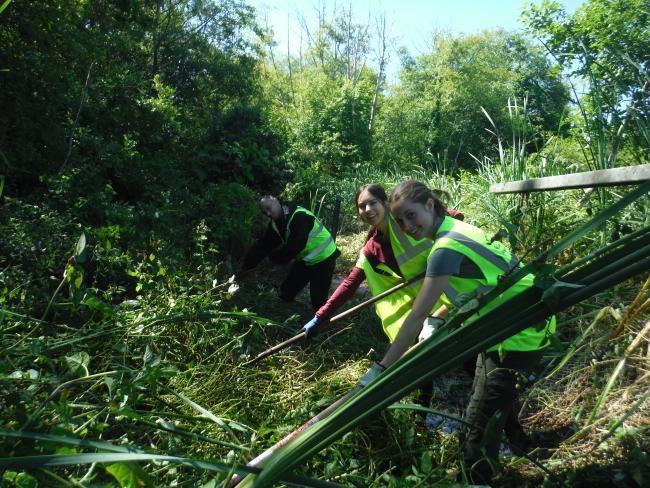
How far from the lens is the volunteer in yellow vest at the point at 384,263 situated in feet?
10.2

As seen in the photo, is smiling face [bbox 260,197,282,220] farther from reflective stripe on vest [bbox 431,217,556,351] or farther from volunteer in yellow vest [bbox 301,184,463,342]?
reflective stripe on vest [bbox 431,217,556,351]

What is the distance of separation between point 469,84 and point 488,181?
26.7 metres

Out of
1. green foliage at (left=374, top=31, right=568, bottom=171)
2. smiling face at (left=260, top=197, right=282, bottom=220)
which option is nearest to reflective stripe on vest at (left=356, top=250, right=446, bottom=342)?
smiling face at (left=260, top=197, right=282, bottom=220)

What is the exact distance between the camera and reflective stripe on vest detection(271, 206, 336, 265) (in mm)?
4750

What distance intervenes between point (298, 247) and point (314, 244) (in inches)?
6.4

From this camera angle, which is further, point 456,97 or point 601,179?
point 456,97


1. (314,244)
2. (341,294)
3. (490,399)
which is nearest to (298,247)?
(314,244)

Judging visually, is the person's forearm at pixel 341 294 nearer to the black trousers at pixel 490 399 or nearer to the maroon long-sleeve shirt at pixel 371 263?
the maroon long-sleeve shirt at pixel 371 263

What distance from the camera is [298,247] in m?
4.73

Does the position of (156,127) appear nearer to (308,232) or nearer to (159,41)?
(308,232)

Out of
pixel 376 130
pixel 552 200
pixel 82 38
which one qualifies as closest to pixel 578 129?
pixel 552 200

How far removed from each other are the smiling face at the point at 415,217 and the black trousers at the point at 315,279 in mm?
2366

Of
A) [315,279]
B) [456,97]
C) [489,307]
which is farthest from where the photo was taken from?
[456,97]

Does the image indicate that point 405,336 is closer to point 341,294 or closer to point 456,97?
point 341,294
